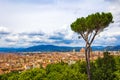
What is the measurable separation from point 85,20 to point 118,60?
2913cm

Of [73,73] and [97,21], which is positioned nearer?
[97,21]

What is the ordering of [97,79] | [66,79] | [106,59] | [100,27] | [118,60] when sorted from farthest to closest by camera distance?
1. [118,60]
2. [106,59]
3. [97,79]
4. [66,79]
5. [100,27]

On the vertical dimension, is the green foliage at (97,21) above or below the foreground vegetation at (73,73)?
above

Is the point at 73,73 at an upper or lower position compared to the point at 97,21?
lower

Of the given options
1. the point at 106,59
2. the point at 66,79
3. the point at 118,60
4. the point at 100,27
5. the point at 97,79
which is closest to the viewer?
the point at 100,27

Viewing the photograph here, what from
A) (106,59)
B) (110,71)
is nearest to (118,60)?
(106,59)

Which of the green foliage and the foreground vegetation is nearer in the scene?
the green foliage

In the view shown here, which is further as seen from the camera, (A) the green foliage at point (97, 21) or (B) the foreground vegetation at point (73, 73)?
(B) the foreground vegetation at point (73, 73)

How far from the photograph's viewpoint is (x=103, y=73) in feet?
133

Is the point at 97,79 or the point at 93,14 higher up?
the point at 93,14

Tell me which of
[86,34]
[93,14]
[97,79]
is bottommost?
[97,79]

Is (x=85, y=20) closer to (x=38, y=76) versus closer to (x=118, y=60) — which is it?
(x=38, y=76)

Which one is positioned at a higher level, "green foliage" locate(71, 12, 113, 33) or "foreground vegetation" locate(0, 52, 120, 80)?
"green foliage" locate(71, 12, 113, 33)

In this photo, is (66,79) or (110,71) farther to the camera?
(110,71)
